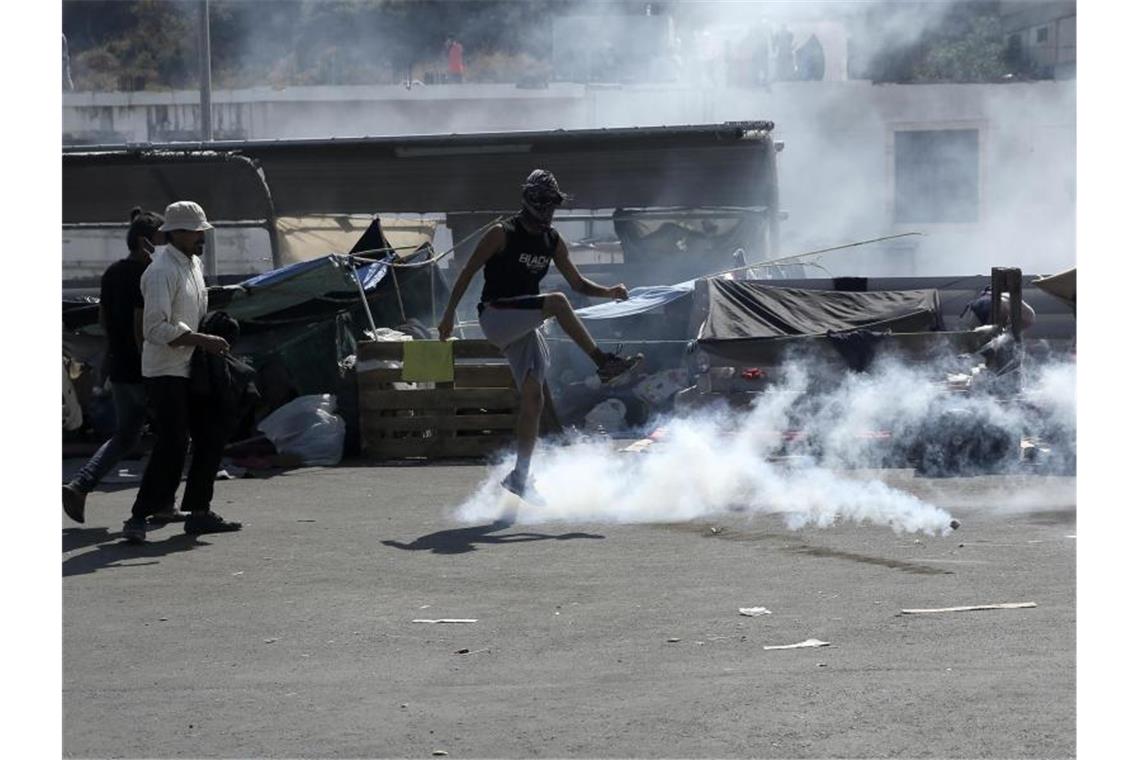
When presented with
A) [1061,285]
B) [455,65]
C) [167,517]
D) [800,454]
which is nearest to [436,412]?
[800,454]

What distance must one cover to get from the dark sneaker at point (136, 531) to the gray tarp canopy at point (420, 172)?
10034 mm

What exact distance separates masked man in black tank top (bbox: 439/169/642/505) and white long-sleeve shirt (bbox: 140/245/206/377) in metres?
1.33

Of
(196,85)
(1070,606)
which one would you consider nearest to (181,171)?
(1070,606)

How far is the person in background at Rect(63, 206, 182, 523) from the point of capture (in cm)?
819

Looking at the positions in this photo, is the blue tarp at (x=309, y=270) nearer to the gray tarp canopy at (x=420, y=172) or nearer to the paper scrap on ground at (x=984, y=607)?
the gray tarp canopy at (x=420, y=172)

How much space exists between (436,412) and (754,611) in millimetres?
6836

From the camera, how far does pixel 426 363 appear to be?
11969 millimetres

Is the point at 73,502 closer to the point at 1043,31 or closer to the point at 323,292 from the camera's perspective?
the point at 323,292

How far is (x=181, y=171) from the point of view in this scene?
17859 millimetres

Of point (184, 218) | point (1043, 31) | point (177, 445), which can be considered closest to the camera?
point (184, 218)

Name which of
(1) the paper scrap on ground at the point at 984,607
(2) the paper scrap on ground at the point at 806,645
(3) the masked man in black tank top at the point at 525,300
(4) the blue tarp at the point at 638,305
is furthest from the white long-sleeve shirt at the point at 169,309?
(4) the blue tarp at the point at 638,305

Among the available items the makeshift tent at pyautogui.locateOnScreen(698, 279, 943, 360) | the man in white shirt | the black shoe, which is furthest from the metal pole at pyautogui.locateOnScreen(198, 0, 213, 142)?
A: the black shoe

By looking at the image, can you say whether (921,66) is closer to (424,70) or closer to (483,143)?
(424,70)

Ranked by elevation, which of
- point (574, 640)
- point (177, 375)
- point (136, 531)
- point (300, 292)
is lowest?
point (574, 640)
